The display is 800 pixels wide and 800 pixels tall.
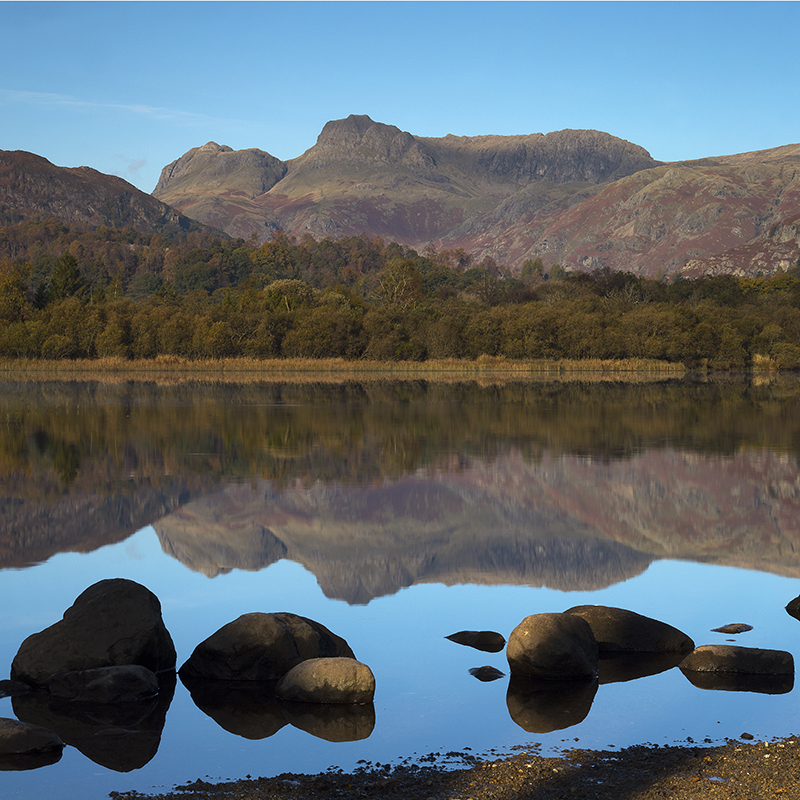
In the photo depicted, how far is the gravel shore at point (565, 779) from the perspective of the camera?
670 cm

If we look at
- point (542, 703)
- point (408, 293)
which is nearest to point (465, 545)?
point (542, 703)

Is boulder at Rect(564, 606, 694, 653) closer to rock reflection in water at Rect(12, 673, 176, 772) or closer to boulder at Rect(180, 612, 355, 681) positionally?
boulder at Rect(180, 612, 355, 681)

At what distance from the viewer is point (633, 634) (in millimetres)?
Answer: 10742

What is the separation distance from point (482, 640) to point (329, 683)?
2418 mm

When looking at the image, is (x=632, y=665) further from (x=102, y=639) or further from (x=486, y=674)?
(x=102, y=639)

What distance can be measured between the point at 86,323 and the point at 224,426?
8188 centimetres

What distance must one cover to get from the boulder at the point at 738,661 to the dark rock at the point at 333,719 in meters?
3.52

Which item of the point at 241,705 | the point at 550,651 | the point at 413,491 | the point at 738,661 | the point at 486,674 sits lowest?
the point at 413,491

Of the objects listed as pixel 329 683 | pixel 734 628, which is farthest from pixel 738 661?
pixel 329 683

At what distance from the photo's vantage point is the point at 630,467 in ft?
84.2

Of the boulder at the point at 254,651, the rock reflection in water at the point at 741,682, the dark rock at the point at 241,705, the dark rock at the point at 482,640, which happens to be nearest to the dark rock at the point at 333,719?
the dark rock at the point at 241,705

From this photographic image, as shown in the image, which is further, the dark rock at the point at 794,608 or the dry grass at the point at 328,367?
the dry grass at the point at 328,367

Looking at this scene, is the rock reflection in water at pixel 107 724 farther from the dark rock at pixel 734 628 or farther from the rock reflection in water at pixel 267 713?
the dark rock at pixel 734 628

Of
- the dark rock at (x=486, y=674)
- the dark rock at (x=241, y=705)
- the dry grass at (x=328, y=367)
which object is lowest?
the dry grass at (x=328, y=367)
